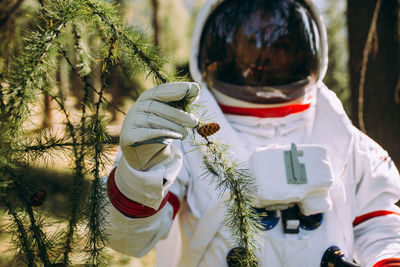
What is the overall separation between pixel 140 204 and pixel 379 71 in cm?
261

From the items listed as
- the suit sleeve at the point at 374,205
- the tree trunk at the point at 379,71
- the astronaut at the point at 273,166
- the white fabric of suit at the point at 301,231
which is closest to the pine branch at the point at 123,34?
the astronaut at the point at 273,166

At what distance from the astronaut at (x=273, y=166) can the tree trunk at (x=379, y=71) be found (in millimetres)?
1334

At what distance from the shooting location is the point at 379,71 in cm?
310

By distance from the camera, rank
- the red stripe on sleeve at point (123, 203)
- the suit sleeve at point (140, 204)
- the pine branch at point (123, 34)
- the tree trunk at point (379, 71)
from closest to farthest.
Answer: the pine branch at point (123, 34) < the suit sleeve at point (140, 204) < the red stripe on sleeve at point (123, 203) < the tree trunk at point (379, 71)

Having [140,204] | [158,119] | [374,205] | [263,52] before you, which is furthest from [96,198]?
[374,205]

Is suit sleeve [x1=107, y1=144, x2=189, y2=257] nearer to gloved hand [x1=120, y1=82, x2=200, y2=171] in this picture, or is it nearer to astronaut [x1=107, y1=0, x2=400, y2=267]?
astronaut [x1=107, y1=0, x2=400, y2=267]

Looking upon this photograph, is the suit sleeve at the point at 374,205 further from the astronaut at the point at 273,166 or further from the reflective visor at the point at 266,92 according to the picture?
the reflective visor at the point at 266,92

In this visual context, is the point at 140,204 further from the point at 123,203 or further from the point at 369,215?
the point at 369,215

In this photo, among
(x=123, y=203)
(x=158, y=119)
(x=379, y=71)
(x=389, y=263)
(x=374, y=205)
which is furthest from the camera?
(x=379, y=71)

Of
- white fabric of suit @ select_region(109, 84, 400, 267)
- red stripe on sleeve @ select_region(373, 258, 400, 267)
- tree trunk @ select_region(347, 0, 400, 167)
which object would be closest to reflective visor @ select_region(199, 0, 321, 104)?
white fabric of suit @ select_region(109, 84, 400, 267)

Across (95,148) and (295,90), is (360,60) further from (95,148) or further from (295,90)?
(95,148)

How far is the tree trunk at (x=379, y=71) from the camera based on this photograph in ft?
9.96

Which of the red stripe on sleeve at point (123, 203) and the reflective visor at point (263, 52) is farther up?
the reflective visor at point (263, 52)

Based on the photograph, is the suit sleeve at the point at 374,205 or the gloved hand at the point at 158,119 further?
the suit sleeve at the point at 374,205
